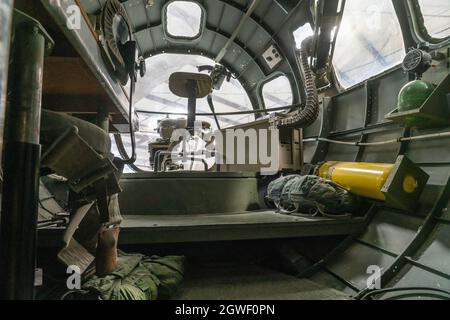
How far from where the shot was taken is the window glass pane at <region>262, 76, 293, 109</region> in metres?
4.29

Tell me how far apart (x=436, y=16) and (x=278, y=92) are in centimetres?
258

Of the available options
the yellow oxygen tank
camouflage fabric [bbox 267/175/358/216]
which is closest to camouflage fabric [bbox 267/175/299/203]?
camouflage fabric [bbox 267/175/358/216]

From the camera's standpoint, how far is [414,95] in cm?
170

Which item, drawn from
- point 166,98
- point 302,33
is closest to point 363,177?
point 302,33

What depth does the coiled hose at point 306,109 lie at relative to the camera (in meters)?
2.86

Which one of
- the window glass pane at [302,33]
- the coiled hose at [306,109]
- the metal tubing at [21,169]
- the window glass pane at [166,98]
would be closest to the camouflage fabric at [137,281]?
the metal tubing at [21,169]

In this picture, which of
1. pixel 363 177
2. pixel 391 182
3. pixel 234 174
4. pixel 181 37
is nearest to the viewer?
pixel 391 182

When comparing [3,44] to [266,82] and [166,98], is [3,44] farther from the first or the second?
[166,98]

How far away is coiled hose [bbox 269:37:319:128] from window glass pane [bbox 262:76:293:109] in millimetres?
960

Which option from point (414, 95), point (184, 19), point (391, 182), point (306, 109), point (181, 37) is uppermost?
point (184, 19)

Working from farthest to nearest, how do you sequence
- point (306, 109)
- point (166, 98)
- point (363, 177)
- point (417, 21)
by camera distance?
point (166, 98), point (306, 109), point (417, 21), point (363, 177)

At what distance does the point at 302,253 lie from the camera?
6.50 ft
